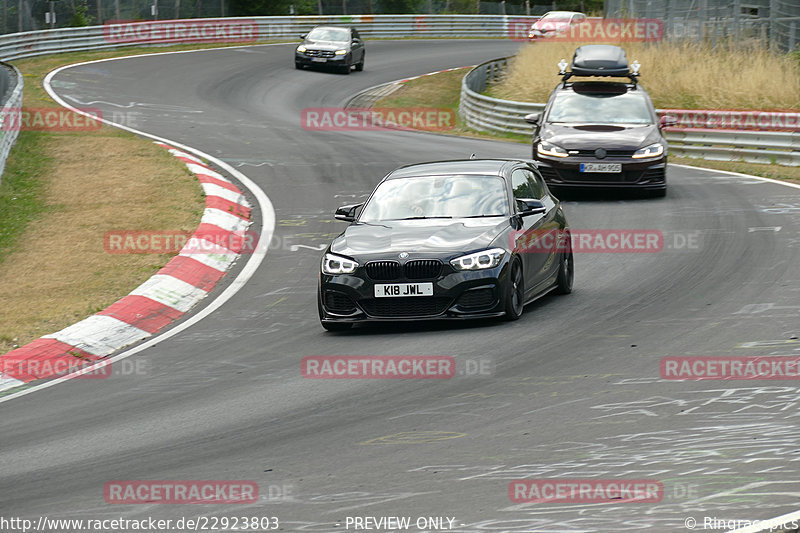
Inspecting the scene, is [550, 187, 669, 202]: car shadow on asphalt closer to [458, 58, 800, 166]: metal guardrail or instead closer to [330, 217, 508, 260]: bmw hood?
[458, 58, 800, 166]: metal guardrail

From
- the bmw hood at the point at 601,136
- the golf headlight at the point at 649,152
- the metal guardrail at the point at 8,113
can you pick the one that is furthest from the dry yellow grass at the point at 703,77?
the metal guardrail at the point at 8,113

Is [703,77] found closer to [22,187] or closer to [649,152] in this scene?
[649,152]

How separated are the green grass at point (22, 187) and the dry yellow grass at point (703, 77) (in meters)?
14.7

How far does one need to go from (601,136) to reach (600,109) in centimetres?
119

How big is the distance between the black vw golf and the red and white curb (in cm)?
200

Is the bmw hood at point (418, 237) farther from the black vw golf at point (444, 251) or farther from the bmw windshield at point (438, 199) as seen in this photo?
the bmw windshield at point (438, 199)

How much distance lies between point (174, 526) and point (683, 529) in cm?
245

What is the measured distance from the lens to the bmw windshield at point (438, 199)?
1140 centimetres

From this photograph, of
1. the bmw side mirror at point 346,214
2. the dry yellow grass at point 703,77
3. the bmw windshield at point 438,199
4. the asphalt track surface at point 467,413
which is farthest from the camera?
the dry yellow grass at point 703,77

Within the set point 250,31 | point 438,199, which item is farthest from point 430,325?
point 250,31

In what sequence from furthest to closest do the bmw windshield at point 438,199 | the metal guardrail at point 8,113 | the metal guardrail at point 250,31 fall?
the metal guardrail at point 250,31 → the metal guardrail at point 8,113 → the bmw windshield at point 438,199

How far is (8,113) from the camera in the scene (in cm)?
2114

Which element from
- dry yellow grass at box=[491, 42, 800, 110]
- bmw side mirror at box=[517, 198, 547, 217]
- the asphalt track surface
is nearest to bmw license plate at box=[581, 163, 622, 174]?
the asphalt track surface

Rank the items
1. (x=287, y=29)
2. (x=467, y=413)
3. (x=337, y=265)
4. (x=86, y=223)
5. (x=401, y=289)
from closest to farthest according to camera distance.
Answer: (x=467, y=413) < (x=401, y=289) < (x=337, y=265) < (x=86, y=223) < (x=287, y=29)
